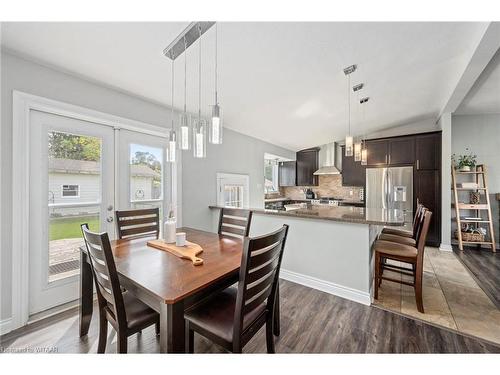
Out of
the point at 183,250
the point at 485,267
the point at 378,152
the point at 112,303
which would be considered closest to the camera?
the point at 112,303

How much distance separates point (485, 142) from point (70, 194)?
698cm

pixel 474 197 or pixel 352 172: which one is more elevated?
pixel 352 172

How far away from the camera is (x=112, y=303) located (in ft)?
3.97

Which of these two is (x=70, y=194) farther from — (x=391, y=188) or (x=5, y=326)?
(x=391, y=188)

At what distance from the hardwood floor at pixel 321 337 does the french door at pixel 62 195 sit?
1.12 feet

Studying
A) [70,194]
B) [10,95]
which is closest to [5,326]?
[70,194]

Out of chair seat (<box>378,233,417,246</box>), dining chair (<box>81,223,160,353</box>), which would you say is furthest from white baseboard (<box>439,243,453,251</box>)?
dining chair (<box>81,223,160,353</box>)

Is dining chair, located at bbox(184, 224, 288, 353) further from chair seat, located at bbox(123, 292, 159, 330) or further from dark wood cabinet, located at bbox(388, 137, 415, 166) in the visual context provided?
dark wood cabinet, located at bbox(388, 137, 415, 166)

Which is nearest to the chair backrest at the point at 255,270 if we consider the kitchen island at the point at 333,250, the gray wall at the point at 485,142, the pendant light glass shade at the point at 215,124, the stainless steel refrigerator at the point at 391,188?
the pendant light glass shade at the point at 215,124

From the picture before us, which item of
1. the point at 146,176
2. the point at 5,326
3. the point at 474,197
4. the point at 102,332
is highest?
the point at 146,176

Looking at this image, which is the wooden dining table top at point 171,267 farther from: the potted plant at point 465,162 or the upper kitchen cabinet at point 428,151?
the potted plant at point 465,162

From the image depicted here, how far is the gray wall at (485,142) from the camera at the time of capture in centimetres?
423

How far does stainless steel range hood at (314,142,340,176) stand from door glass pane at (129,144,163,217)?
4164 millimetres

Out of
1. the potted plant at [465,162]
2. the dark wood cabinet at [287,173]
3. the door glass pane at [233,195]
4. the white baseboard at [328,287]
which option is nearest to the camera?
the white baseboard at [328,287]
